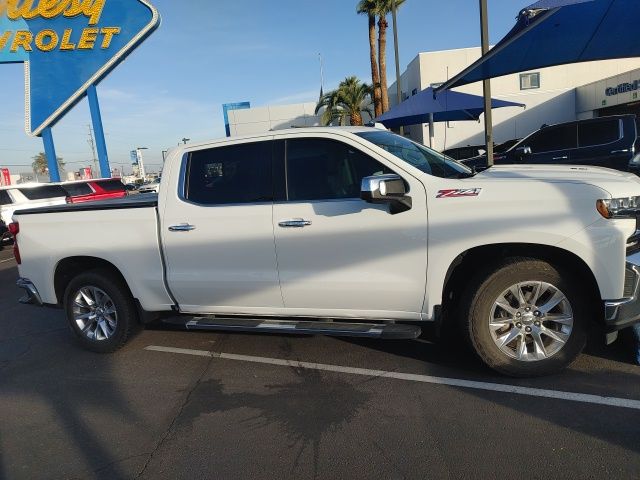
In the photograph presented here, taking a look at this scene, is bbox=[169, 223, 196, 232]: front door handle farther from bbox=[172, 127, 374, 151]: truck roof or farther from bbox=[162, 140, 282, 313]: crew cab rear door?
bbox=[172, 127, 374, 151]: truck roof

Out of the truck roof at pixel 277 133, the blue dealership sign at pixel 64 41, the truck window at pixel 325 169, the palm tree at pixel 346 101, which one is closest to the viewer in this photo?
the truck window at pixel 325 169

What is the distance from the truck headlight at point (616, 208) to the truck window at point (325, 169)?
1.48m

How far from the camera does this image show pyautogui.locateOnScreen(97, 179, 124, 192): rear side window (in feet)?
53.2

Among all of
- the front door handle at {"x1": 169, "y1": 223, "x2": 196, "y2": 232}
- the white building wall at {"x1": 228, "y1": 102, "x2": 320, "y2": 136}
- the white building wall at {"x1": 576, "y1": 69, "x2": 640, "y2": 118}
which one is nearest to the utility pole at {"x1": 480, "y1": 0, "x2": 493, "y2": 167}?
the front door handle at {"x1": 169, "y1": 223, "x2": 196, "y2": 232}

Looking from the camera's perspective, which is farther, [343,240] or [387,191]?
[343,240]

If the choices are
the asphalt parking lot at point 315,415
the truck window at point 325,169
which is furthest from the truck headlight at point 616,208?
the truck window at point 325,169

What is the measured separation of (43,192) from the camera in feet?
48.5

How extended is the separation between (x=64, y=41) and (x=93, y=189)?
7.70 m

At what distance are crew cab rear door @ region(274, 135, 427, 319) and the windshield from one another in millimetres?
239

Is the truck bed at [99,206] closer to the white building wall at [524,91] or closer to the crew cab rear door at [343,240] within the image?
the crew cab rear door at [343,240]

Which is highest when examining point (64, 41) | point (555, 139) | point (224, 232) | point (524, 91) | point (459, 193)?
point (64, 41)

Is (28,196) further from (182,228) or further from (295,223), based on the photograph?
(295,223)

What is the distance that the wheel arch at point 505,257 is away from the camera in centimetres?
344

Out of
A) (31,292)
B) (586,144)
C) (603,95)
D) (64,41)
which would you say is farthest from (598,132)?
(64,41)
